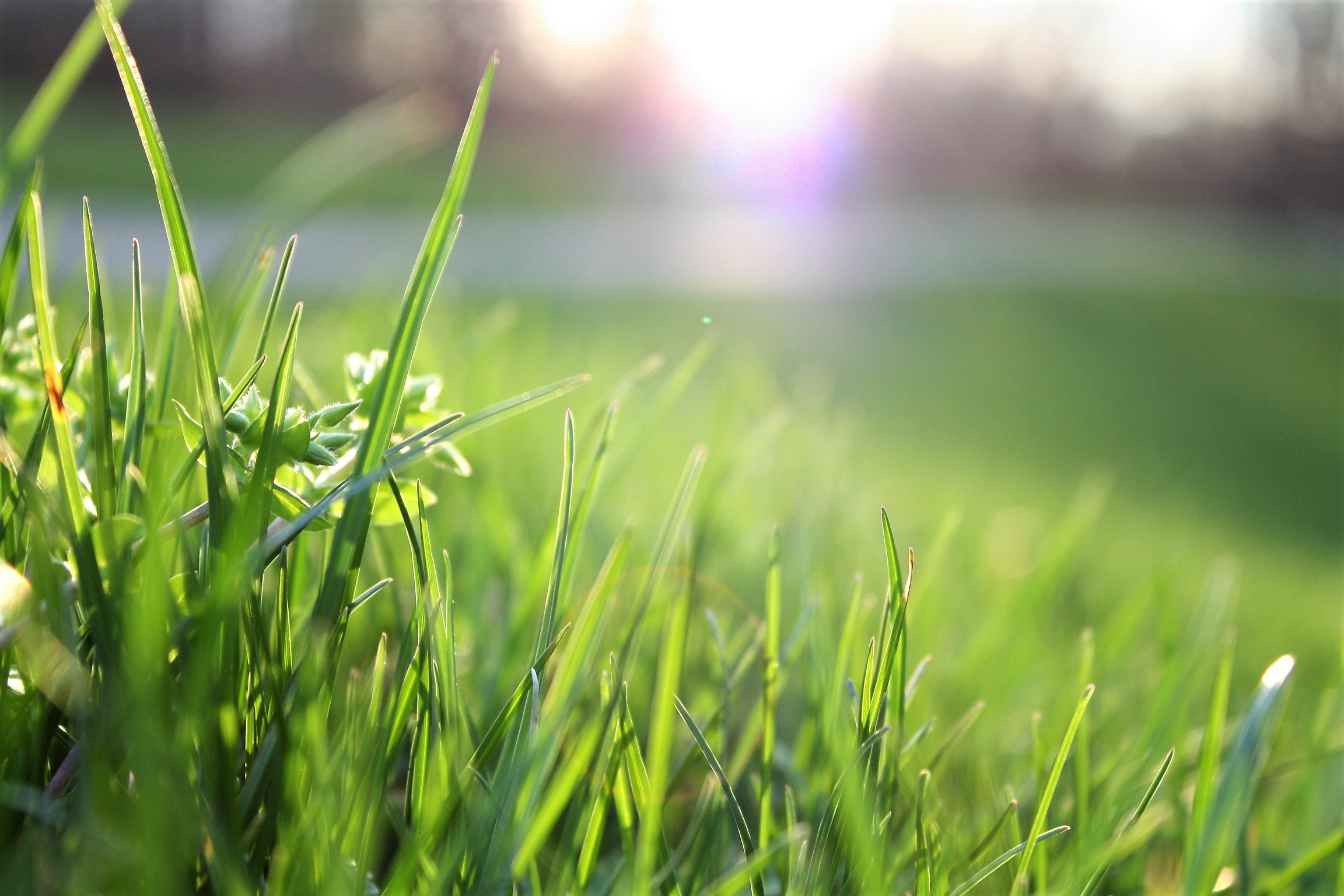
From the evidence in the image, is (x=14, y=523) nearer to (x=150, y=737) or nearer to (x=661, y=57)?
(x=150, y=737)

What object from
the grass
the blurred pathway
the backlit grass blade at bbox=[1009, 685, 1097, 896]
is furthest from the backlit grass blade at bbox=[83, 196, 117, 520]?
the blurred pathway

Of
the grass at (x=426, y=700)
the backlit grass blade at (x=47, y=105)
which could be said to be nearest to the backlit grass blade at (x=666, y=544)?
the grass at (x=426, y=700)

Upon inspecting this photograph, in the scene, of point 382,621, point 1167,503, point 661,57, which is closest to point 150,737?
point 382,621

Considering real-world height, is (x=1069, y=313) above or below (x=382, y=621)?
below

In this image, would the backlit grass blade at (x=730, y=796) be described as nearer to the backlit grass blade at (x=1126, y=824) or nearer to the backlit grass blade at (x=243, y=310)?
the backlit grass blade at (x=1126, y=824)

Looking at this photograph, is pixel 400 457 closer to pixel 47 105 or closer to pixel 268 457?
pixel 268 457

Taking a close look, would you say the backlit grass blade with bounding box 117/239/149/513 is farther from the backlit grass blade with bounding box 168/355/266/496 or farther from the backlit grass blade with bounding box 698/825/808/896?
the backlit grass blade with bounding box 698/825/808/896

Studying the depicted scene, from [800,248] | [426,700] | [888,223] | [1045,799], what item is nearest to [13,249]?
[426,700]
